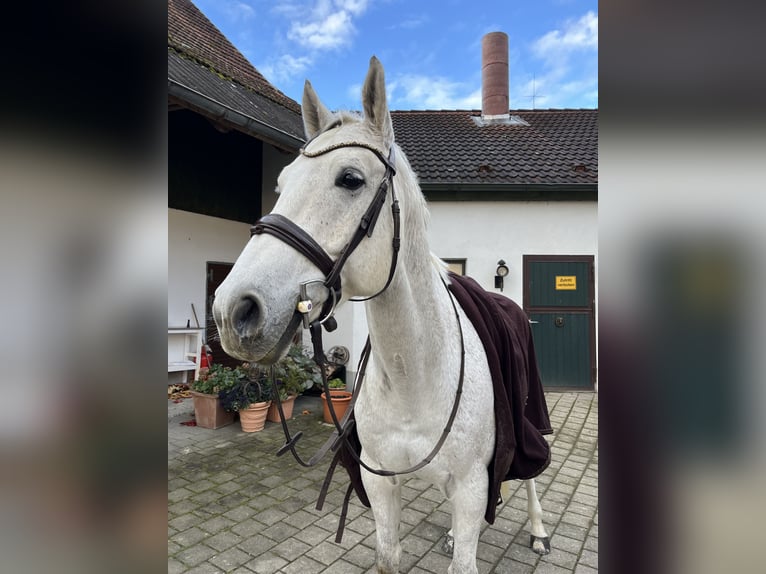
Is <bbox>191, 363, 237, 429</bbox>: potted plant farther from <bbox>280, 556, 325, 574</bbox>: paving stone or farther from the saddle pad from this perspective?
the saddle pad

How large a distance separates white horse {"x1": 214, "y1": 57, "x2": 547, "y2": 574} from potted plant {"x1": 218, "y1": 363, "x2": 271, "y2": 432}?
10.3ft

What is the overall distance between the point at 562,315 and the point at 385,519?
5.69m

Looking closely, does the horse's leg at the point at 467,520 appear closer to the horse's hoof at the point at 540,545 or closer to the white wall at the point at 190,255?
the horse's hoof at the point at 540,545

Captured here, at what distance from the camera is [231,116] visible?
3.91 meters

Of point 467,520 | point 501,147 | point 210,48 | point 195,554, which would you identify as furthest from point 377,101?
point 210,48

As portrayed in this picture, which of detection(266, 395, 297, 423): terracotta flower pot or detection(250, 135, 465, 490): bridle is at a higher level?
detection(250, 135, 465, 490): bridle

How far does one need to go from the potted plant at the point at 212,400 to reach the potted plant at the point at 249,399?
0.19 ft

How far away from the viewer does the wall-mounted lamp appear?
21.1 ft

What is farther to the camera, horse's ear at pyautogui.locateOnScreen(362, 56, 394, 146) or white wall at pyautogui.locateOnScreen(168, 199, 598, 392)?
white wall at pyautogui.locateOnScreen(168, 199, 598, 392)

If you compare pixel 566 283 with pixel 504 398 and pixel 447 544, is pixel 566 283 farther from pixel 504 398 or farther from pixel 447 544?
pixel 504 398

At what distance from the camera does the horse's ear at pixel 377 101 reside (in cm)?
117

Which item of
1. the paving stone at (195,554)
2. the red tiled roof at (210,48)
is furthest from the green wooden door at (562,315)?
the red tiled roof at (210,48)

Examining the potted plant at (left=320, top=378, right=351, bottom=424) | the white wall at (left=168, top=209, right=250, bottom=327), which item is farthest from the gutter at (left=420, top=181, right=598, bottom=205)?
the potted plant at (left=320, top=378, right=351, bottom=424)
